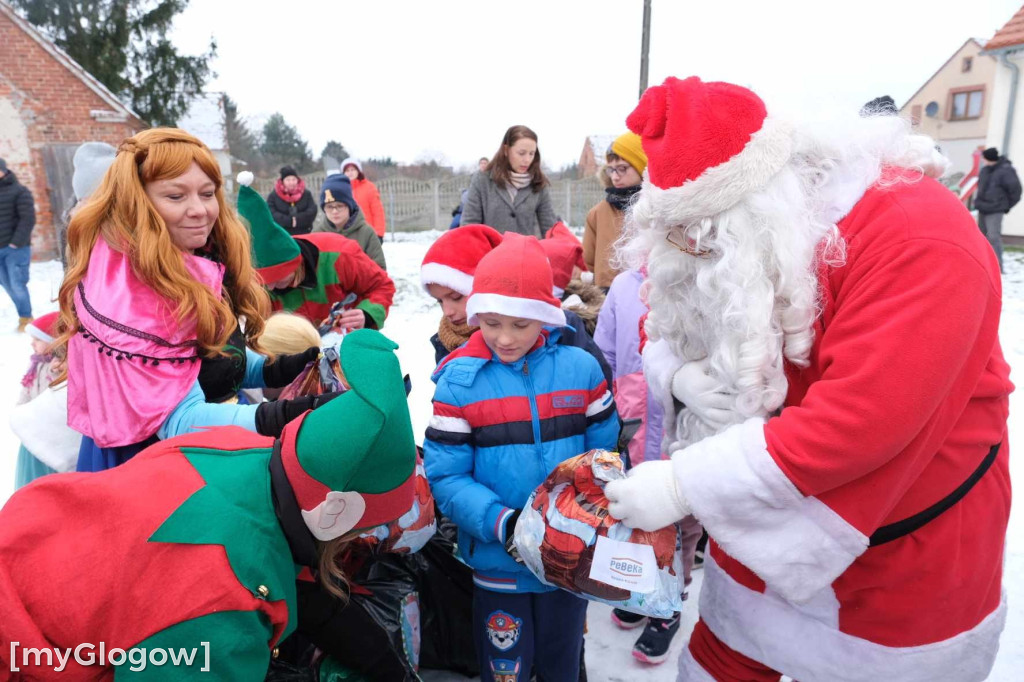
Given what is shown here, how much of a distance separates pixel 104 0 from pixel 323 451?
19.5 meters

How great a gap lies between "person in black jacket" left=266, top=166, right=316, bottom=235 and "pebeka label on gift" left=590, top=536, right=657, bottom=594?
21.7ft

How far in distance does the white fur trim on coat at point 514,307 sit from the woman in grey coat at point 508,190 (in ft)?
9.18

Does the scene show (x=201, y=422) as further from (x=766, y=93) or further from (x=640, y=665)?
(x=640, y=665)

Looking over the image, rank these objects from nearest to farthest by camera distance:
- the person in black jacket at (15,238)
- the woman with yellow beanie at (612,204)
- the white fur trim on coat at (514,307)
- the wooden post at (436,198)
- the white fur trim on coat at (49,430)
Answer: the white fur trim on coat at (49,430), the white fur trim on coat at (514,307), the woman with yellow beanie at (612,204), the person in black jacket at (15,238), the wooden post at (436,198)

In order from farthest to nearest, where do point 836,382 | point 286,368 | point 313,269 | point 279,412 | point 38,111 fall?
1. point 38,111
2. point 313,269
3. point 286,368
4. point 279,412
5. point 836,382

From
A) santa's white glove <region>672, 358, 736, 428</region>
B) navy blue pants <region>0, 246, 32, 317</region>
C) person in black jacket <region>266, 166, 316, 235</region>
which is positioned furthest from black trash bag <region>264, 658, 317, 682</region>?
navy blue pants <region>0, 246, 32, 317</region>

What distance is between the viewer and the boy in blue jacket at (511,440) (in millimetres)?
2043

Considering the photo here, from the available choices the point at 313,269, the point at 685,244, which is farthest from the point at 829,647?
the point at 313,269

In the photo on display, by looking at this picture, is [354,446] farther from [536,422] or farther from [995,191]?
[995,191]

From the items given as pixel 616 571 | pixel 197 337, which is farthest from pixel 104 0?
pixel 616 571

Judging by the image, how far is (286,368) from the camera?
7.45 ft

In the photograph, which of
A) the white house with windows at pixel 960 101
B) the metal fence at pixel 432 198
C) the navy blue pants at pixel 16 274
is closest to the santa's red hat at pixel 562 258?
the navy blue pants at pixel 16 274

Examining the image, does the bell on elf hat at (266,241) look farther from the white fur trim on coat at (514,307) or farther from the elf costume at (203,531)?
the elf costume at (203,531)

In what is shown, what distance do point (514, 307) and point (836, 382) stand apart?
1153 mm
